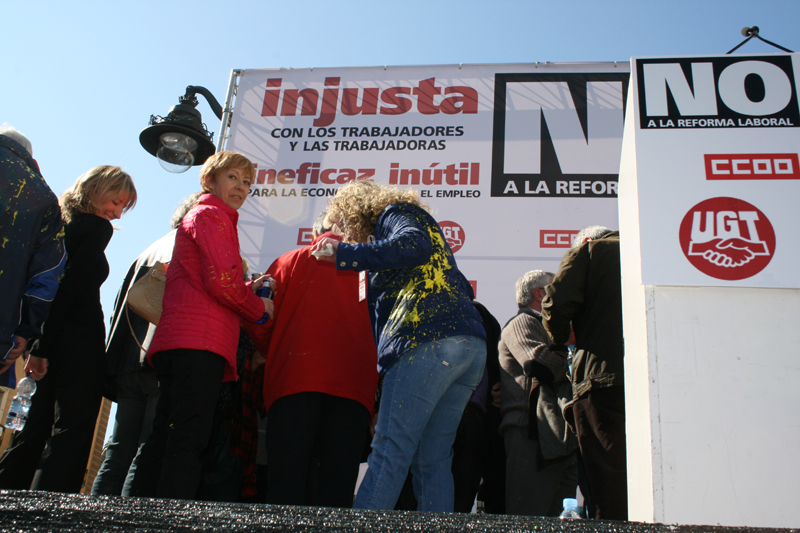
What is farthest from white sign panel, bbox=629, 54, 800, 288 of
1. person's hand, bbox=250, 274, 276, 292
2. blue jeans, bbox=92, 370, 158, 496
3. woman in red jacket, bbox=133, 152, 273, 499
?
blue jeans, bbox=92, 370, 158, 496

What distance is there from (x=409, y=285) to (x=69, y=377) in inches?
48.2

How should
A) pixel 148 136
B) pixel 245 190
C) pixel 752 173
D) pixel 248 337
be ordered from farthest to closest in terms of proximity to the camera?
pixel 148 136, pixel 248 337, pixel 245 190, pixel 752 173

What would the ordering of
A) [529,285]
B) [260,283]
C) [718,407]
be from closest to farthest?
1. [718,407]
2. [260,283]
3. [529,285]

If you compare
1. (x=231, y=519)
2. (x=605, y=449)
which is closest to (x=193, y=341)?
(x=231, y=519)

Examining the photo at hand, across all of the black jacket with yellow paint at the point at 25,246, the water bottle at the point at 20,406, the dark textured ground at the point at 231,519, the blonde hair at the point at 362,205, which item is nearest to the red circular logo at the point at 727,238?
the dark textured ground at the point at 231,519

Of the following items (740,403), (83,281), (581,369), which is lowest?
(740,403)

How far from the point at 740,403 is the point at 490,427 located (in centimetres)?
188

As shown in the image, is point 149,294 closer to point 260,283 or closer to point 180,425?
point 260,283

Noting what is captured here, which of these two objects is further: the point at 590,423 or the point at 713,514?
the point at 590,423

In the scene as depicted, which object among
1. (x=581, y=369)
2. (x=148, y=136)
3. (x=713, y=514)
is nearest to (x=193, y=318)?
(x=581, y=369)

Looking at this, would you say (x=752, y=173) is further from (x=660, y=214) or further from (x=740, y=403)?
(x=740, y=403)

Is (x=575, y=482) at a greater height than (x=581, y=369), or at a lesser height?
lesser

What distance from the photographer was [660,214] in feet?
4.62

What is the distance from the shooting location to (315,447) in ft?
7.78
